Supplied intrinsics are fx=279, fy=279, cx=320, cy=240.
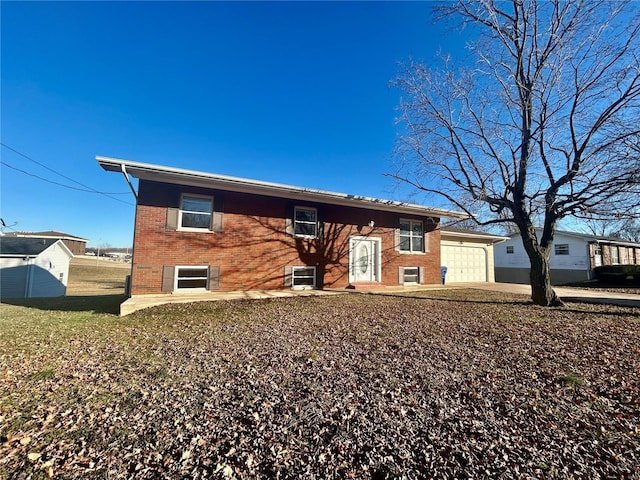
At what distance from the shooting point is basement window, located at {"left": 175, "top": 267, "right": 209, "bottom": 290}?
8773mm

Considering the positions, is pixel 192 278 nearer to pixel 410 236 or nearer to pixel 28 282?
pixel 410 236

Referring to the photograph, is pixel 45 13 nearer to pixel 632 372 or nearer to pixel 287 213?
pixel 287 213

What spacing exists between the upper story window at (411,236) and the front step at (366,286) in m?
2.23

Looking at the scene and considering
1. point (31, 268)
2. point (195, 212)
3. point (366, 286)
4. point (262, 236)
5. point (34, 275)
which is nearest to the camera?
point (195, 212)

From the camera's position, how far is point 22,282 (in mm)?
17562

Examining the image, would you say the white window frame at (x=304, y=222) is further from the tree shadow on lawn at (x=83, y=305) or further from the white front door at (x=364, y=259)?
the tree shadow on lawn at (x=83, y=305)

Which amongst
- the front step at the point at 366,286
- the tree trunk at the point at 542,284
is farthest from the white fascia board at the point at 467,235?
the tree trunk at the point at 542,284

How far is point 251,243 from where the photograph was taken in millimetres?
9773

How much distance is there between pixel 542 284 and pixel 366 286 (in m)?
5.71

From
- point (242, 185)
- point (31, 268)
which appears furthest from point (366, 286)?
point (31, 268)

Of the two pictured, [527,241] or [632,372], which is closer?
[632,372]

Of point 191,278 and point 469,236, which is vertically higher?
point 469,236

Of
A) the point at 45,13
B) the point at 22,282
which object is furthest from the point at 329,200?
the point at 22,282

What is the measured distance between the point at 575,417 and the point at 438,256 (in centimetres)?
1180
